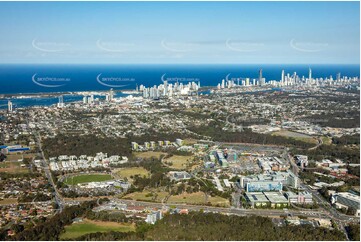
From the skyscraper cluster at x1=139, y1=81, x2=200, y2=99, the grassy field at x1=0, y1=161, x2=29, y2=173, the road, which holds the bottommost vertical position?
the road

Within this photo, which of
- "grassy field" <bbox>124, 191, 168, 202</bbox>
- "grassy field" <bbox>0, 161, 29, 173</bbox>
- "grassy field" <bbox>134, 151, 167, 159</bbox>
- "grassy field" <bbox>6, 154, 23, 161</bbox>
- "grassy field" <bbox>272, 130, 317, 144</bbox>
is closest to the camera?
"grassy field" <bbox>124, 191, 168, 202</bbox>

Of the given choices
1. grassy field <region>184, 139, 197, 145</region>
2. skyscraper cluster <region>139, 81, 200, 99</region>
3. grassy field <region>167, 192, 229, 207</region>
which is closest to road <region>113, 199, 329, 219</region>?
grassy field <region>167, 192, 229, 207</region>

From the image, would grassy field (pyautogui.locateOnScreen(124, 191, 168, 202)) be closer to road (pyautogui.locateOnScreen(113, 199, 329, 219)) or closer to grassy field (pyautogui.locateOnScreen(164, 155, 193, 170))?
road (pyautogui.locateOnScreen(113, 199, 329, 219))

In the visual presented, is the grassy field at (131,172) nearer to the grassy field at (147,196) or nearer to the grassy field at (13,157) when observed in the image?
the grassy field at (147,196)

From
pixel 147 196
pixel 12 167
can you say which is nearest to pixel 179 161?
pixel 147 196

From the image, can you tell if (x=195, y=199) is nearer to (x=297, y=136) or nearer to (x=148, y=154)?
(x=148, y=154)

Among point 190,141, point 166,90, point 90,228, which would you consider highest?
point 166,90

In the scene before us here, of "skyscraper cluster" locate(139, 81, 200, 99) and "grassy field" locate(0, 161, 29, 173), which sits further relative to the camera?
"skyscraper cluster" locate(139, 81, 200, 99)
